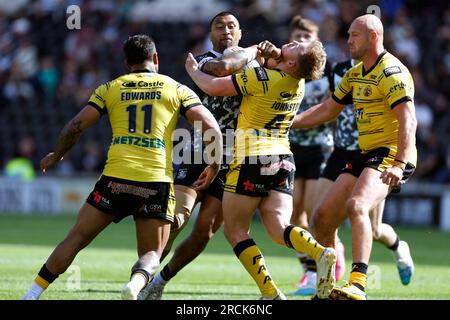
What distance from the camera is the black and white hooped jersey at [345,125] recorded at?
11.2 metres

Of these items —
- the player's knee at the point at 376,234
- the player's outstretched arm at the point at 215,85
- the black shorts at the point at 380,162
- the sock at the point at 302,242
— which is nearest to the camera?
the sock at the point at 302,242

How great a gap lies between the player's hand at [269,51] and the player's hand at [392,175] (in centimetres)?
138

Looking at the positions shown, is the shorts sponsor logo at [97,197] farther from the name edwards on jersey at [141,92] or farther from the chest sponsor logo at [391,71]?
the chest sponsor logo at [391,71]

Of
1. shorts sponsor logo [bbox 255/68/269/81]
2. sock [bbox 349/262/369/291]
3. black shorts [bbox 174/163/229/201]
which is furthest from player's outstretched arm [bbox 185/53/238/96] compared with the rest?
sock [bbox 349/262/369/291]

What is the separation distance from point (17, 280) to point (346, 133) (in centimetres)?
414

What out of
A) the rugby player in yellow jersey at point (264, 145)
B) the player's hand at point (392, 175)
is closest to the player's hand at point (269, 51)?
the rugby player in yellow jersey at point (264, 145)

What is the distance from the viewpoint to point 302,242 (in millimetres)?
8156

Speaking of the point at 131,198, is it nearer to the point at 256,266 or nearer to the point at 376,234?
the point at 256,266

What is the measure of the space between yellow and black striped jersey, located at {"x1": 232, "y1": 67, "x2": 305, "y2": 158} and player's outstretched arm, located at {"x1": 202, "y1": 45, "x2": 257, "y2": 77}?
0.14m

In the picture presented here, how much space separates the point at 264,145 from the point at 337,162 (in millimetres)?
2943

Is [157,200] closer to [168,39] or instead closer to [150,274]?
[150,274]

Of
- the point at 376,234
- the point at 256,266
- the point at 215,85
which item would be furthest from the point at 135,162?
the point at 376,234

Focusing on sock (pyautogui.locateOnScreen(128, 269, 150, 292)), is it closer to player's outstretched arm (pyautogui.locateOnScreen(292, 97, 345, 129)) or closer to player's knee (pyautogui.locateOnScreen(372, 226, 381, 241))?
player's outstretched arm (pyautogui.locateOnScreen(292, 97, 345, 129))

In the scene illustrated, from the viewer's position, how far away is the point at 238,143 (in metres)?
8.56
